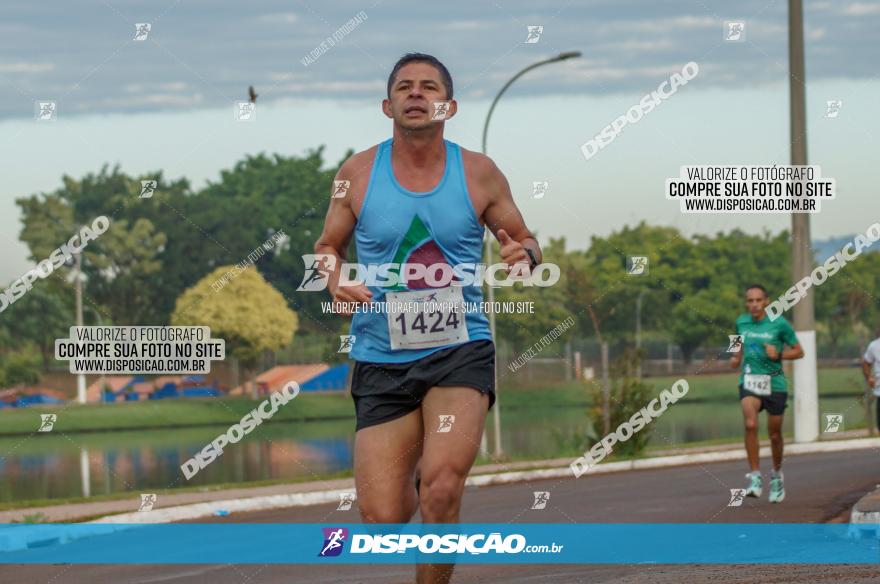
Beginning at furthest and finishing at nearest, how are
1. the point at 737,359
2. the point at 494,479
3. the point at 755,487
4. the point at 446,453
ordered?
the point at 494,479, the point at 737,359, the point at 755,487, the point at 446,453

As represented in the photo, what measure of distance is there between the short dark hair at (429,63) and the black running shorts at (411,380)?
1.06 metres

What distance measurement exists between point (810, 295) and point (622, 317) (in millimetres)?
63361

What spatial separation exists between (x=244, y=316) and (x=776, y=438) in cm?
6068

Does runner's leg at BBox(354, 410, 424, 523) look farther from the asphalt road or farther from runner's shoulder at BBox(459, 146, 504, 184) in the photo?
the asphalt road

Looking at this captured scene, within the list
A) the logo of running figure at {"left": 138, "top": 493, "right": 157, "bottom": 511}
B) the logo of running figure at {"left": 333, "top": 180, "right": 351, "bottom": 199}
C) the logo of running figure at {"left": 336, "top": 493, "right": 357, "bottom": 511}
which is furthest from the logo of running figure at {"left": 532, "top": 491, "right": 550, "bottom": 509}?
the logo of running figure at {"left": 333, "top": 180, "right": 351, "bottom": 199}

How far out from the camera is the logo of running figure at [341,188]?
21.1 ft

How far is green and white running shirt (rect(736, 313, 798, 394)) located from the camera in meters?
13.7

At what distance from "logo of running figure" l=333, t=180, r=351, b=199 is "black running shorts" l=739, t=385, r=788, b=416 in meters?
8.04

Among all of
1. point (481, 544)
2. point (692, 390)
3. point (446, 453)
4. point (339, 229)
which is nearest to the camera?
point (446, 453)

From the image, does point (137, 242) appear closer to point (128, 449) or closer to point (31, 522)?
point (128, 449)

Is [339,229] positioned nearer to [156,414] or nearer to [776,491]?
[776,491]

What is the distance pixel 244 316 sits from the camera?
2886 inches

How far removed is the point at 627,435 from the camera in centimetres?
2189

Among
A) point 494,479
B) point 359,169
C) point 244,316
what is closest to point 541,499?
point 494,479
